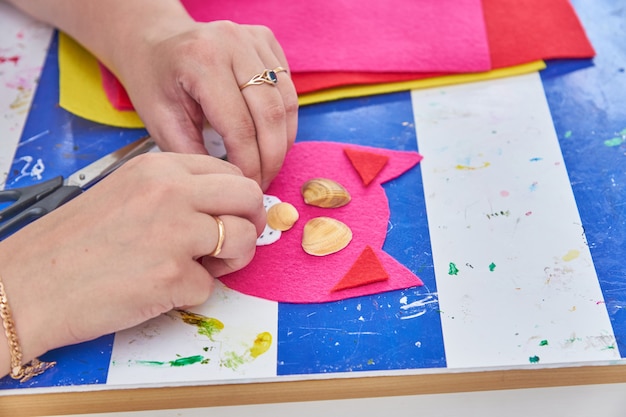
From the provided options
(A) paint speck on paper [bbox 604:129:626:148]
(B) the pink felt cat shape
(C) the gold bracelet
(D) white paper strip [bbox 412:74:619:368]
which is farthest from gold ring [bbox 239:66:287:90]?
(A) paint speck on paper [bbox 604:129:626:148]

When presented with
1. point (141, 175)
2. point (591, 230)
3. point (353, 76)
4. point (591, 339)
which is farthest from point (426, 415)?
point (353, 76)

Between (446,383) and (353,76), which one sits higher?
(353,76)

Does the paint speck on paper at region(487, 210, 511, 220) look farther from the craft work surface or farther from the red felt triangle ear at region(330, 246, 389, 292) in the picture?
the red felt triangle ear at region(330, 246, 389, 292)

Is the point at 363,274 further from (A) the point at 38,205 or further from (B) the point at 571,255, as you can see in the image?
(A) the point at 38,205

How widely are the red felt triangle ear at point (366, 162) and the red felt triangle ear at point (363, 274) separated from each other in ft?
0.44

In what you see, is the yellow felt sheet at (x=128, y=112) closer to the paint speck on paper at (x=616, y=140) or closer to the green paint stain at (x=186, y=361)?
the paint speck on paper at (x=616, y=140)

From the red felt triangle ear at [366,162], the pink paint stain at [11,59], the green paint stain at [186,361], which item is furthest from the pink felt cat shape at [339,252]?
the pink paint stain at [11,59]

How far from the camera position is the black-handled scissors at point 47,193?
910 mm

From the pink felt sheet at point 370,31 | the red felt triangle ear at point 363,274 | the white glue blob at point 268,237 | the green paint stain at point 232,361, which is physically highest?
the pink felt sheet at point 370,31

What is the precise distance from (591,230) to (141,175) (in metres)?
0.56

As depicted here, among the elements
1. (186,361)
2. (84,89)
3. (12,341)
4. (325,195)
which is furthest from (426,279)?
(84,89)

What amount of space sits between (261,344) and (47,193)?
0.38m

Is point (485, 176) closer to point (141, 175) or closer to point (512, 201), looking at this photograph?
point (512, 201)

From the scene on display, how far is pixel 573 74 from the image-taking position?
3.64 ft
